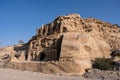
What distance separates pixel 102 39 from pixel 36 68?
1476cm

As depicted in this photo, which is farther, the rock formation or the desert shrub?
the rock formation

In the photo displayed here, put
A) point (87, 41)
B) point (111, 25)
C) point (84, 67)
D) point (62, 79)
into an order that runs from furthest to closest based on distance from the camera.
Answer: point (111, 25) < point (87, 41) < point (84, 67) < point (62, 79)

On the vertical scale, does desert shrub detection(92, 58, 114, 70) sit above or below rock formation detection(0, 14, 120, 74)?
below

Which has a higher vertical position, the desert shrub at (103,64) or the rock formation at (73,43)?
the rock formation at (73,43)

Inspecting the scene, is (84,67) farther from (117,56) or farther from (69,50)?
(117,56)

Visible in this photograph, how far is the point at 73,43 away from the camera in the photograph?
34.7 m

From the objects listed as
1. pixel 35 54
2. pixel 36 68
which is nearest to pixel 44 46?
pixel 35 54

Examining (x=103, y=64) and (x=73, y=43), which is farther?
(x=73, y=43)

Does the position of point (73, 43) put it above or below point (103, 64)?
above

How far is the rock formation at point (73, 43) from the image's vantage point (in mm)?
32844

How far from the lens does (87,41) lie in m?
36.4

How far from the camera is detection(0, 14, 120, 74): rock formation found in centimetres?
3284

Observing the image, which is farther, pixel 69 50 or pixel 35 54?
pixel 35 54

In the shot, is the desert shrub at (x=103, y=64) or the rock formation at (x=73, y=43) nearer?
the desert shrub at (x=103, y=64)
